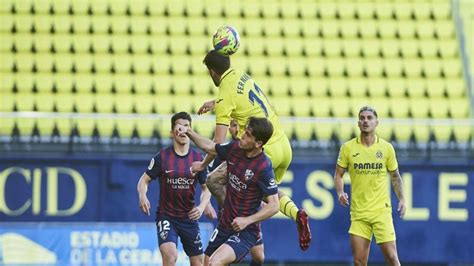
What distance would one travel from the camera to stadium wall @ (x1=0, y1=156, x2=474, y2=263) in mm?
17359

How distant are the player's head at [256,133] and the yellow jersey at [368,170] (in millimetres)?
2604

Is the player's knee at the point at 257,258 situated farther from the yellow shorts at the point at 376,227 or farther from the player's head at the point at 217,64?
the player's head at the point at 217,64

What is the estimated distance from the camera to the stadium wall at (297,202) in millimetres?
17359

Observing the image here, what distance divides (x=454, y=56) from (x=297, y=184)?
4.54m

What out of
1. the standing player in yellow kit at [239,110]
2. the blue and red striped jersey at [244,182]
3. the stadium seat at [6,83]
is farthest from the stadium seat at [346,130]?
the blue and red striped jersey at [244,182]

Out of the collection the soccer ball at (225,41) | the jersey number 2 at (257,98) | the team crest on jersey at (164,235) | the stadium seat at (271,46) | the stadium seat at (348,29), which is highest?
the stadium seat at (348,29)

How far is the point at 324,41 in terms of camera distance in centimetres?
2078

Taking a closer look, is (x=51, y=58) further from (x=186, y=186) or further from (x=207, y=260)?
(x=207, y=260)

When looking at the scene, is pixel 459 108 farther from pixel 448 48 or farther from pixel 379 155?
pixel 379 155

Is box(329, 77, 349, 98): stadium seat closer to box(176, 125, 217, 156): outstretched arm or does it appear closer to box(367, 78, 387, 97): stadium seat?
box(367, 78, 387, 97): stadium seat

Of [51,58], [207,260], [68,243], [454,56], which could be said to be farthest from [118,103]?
[207,260]

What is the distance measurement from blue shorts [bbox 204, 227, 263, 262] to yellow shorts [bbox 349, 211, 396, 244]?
2.13 m

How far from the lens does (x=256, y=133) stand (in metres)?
11.4

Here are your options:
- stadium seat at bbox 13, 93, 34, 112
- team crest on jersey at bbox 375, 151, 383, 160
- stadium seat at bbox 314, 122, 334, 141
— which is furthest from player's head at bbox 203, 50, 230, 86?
stadium seat at bbox 13, 93, 34, 112
